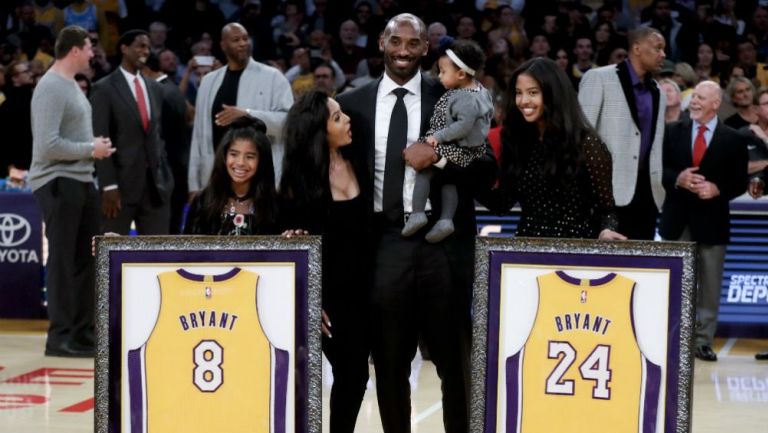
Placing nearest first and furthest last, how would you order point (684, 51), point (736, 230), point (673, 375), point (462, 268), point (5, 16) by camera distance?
1. point (673, 375)
2. point (462, 268)
3. point (736, 230)
4. point (684, 51)
5. point (5, 16)

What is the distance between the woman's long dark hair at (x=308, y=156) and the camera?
498 cm

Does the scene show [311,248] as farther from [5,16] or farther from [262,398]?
[5,16]

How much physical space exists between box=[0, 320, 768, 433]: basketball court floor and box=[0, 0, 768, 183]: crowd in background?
4.50 m

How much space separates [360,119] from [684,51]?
1069 centimetres

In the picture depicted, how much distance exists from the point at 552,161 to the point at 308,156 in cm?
93

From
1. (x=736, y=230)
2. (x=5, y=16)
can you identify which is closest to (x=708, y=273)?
(x=736, y=230)

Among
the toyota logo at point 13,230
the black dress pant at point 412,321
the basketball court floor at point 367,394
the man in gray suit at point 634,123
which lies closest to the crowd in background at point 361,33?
the toyota logo at point 13,230

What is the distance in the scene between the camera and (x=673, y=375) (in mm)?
4594

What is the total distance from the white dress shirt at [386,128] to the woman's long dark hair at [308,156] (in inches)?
8.2

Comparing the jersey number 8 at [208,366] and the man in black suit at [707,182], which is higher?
the man in black suit at [707,182]

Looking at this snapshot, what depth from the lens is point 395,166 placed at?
508cm

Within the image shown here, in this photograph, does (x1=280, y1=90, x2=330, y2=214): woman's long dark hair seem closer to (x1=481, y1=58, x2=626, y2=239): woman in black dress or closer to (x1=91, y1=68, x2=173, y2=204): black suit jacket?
(x1=481, y1=58, x2=626, y2=239): woman in black dress

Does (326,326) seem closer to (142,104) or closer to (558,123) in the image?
(558,123)

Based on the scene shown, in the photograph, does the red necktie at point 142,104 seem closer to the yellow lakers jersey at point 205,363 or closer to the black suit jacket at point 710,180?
the black suit jacket at point 710,180
